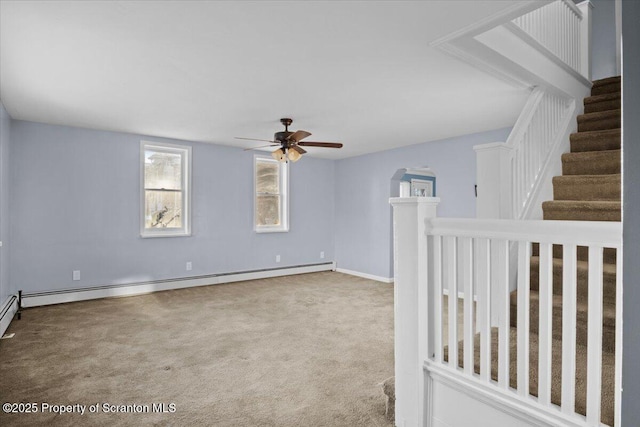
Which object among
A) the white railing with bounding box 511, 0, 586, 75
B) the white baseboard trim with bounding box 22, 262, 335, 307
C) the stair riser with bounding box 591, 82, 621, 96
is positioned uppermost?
the white railing with bounding box 511, 0, 586, 75

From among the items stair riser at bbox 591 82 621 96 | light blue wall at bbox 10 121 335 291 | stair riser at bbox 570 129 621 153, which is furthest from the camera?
light blue wall at bbox 10 121 335 291

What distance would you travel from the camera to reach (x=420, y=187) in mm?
7000

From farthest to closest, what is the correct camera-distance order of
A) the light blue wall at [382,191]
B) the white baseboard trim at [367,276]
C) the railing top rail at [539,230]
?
the white baseboard trim at [367,276] < the light blue wall at [382,191] < the railing top rail at [539,230]

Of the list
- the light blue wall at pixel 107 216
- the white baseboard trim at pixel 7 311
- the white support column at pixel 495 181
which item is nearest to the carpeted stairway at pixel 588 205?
the white support column at pixel 495 181

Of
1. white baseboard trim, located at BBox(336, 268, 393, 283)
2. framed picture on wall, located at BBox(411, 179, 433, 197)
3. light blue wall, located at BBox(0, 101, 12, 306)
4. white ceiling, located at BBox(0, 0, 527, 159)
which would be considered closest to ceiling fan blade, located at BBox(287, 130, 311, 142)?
white ceiling, located at BBox(0, 0, 527, 159)

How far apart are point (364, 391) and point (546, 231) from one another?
66.7 inches

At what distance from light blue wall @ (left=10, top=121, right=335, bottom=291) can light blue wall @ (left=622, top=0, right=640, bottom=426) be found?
567 cm

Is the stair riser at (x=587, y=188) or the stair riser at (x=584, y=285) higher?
the stair riser at (x=587, y=188)

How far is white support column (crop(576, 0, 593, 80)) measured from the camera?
375cm

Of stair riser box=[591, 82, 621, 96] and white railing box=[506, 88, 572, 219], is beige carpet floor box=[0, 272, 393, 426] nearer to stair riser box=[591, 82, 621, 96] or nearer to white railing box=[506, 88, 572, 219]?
white railing box=[506, 88, 572, 219]

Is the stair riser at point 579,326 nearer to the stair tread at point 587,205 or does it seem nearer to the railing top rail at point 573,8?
the stair tread at point 587,205

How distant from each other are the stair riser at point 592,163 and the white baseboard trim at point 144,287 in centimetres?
492

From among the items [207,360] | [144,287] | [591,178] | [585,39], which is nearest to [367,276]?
[144,287]

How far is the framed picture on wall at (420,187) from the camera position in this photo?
6.85 m
